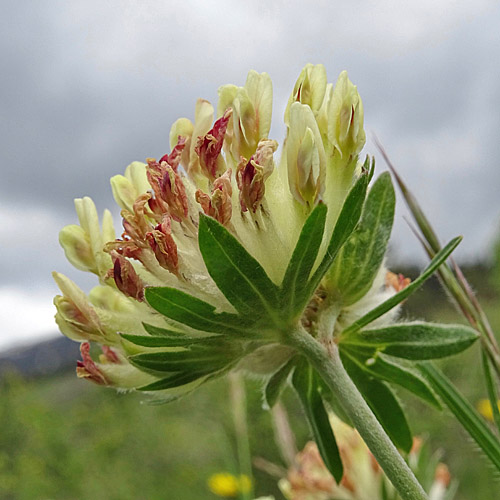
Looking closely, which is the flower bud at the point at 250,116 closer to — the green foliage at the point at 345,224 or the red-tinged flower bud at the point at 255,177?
the red-tinged flower bud at the point at 255,177

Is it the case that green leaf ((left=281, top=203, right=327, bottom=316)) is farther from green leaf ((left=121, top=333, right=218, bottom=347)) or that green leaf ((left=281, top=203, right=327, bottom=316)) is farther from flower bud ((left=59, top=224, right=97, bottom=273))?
flower bud ((left=59, top=224, right=97, bottom=273))

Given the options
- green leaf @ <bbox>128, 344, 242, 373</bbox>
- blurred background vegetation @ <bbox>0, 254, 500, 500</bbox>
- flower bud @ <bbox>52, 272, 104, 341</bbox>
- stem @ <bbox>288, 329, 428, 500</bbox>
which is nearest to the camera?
stem @ <bbox>288, 329, 428, 500</bbox>

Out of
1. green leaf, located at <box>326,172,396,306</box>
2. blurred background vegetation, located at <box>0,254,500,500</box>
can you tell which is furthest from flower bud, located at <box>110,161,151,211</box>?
blurred background vegetation, located at <box>0,254,500,500</box>

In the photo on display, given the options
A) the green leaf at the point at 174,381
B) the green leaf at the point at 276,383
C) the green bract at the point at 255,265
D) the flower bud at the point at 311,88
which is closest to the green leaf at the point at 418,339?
the green bract at the point at 255,265

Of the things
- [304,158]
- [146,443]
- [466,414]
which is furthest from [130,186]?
[146,443]

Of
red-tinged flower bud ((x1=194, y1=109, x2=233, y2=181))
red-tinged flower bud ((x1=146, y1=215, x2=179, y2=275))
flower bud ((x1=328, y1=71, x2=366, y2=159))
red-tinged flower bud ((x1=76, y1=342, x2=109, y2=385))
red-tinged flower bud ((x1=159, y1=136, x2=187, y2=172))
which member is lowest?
red-tinged flower bud ((x1=76, y1=342, x2=109, y2=385))

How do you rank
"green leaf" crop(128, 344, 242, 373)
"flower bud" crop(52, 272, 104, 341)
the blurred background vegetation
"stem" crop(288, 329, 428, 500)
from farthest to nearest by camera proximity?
the blurred background vegetation, "flower bud" crop(52, 272, 104, 341), "green leaf" crop(128, 344, 242, 373), "stem" crop(288, 329, 428, 500)

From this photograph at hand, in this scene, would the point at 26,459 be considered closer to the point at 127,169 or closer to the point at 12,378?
the point at 12,378
